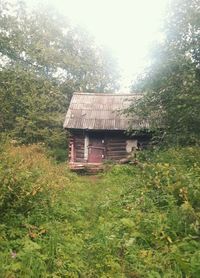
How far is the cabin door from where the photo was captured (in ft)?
69.8

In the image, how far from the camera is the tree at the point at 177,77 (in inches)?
474

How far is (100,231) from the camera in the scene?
6.11m

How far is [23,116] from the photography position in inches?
932

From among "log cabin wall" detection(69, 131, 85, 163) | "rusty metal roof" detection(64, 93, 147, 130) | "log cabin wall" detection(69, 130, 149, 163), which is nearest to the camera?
"rusty metal roof" detection(64, 93, 147, 130)

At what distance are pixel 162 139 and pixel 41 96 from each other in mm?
12153

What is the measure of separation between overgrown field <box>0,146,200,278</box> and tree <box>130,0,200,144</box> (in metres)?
4.28

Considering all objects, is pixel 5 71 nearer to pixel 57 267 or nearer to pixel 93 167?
pixel 93 167

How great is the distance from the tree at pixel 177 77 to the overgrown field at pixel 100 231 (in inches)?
169

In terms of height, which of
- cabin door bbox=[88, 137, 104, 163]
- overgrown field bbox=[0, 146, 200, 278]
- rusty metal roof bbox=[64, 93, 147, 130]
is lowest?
overgrown field bbox=[0, 146, 200, 278]

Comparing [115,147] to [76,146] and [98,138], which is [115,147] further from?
[76,146]

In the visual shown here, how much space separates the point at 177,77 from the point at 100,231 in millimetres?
8149

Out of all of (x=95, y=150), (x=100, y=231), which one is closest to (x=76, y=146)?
(x=95, y=150)

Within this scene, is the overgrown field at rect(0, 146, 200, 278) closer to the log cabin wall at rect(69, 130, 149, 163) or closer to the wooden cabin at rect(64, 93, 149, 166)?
the wooden cabin at rect(64, 93, 149, 166)

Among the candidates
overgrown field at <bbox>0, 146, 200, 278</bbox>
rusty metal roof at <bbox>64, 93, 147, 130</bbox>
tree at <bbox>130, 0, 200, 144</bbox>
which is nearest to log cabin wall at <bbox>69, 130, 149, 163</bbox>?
rusty metal roof at <bbox>64, 93, 147, 130</bbox>
